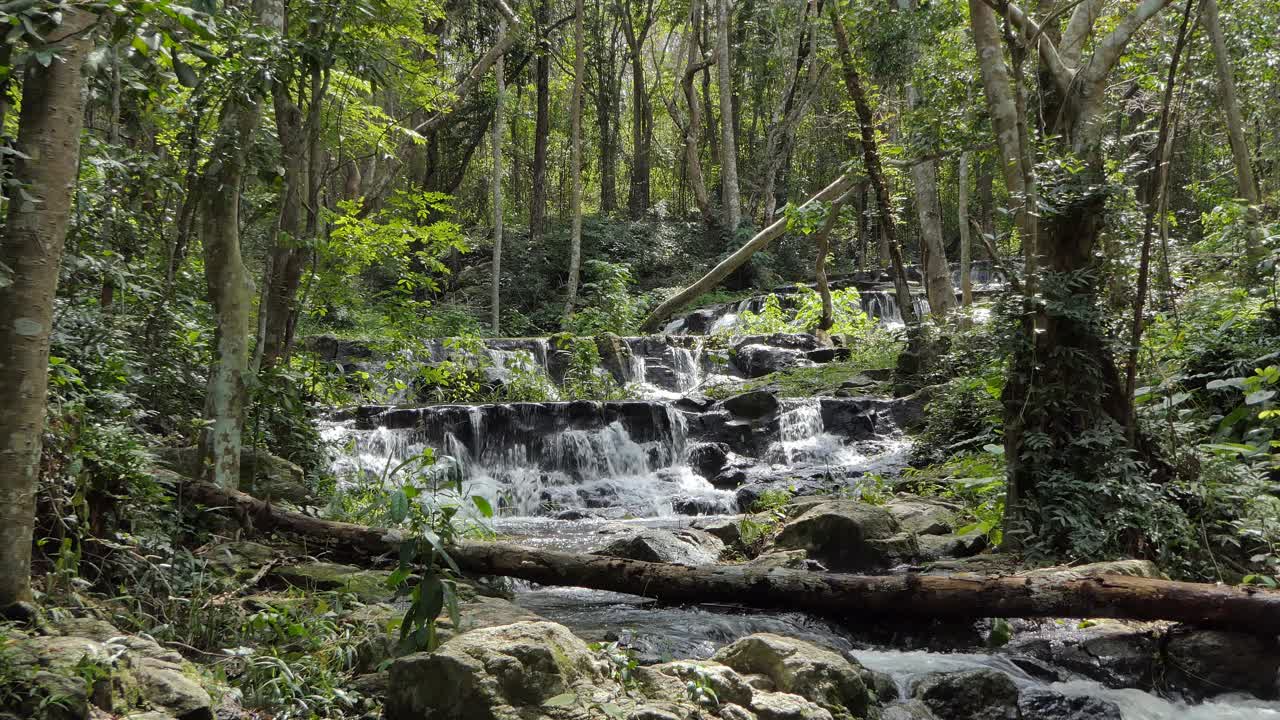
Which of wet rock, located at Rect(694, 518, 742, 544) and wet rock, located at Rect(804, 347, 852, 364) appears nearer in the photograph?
wet rock, located at Rect(694, 518, 742, 544)

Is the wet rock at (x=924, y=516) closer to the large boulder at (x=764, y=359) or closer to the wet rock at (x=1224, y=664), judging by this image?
the wet rock at (x=1224, y=664)

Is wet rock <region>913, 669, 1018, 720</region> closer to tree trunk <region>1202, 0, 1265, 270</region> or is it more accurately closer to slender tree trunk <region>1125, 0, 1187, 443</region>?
slender tree trunk <region>1125, 0, 1187, 443</region>

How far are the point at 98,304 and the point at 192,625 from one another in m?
3.16

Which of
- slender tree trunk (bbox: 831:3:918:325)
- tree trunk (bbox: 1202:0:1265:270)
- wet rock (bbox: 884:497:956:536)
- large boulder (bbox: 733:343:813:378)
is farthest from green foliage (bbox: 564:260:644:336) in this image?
tree trunk (bbox: 1202:0:1265:270)

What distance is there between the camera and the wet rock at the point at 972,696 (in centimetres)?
394

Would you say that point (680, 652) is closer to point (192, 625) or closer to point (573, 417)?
point (192, 625)

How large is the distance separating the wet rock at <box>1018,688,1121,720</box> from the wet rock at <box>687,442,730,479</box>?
834cm

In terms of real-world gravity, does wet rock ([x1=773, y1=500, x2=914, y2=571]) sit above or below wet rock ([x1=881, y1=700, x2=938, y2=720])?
above

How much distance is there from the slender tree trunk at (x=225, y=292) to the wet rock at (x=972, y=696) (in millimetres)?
4669

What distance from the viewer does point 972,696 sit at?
3.98 metres

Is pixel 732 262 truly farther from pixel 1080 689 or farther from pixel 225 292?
pixel 1080 689

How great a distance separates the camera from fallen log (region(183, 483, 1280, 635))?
4309mm

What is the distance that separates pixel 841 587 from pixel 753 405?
8766mm

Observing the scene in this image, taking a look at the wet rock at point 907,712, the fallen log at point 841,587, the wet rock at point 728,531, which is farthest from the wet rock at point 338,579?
the wet rock at point 728,531
